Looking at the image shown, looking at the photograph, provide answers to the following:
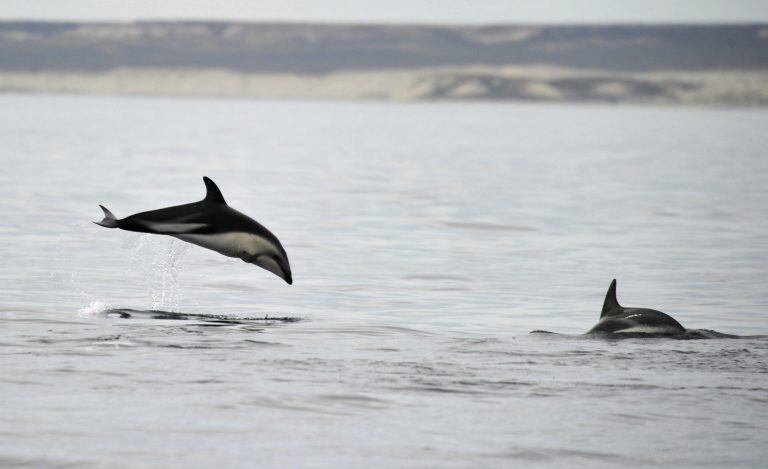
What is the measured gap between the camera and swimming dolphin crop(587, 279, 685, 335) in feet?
53.3

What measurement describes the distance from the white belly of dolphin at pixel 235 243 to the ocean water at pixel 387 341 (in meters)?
0.96

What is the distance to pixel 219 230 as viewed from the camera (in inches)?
641

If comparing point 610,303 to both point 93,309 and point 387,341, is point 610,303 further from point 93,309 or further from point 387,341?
point 93,309

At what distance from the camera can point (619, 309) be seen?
54.7 ft

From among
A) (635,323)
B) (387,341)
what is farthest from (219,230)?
(635,323)

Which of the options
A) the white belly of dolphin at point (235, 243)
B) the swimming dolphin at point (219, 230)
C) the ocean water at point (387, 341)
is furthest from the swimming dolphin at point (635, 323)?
the white belly of dolphin at point (235, 243)

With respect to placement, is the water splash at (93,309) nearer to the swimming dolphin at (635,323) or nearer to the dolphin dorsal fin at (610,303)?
the swimming dolphin at (635,323)

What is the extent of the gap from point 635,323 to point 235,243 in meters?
4.99

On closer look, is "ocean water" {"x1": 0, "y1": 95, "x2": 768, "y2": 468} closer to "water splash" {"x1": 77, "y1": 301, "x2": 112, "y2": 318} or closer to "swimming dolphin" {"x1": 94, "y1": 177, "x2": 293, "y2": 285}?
"water splash" {"x1": 77, "y1": 301, "x2": 112, "y2": 318}

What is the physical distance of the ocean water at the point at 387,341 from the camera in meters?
A: 10.6

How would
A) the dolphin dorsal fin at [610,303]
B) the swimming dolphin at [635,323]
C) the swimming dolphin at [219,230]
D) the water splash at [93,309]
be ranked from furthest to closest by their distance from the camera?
the water splash at [93,309]
the dolphin dorsal fin at [610,303]
the swimming dolphin at [635,323]
the swimming dolphin at [219,230]

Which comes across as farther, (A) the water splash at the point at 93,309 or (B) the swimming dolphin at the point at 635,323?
(A) the water splash at the point at 93,309

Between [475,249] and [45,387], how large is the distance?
16.6 m

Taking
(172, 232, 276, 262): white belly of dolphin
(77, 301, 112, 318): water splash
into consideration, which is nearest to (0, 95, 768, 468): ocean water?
(77, 301, 112, 318): water splash
